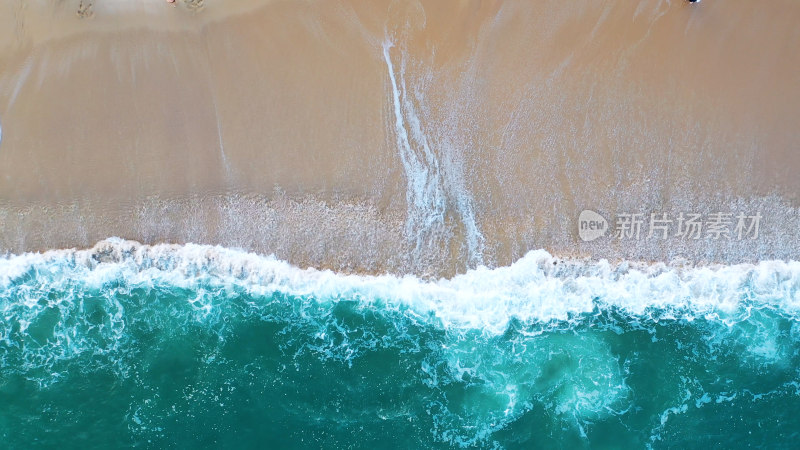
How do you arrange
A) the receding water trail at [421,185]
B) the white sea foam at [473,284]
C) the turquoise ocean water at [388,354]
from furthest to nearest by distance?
1. the receding water trail at [421,185]
2. the white sea foam at [473,284]
3. the turquoise ocean water at [388,354]

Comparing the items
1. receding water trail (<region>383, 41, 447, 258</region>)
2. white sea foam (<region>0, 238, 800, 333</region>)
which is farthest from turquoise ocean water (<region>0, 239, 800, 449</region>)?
receding water trail (<region>383, 41, 447, 258</region>)

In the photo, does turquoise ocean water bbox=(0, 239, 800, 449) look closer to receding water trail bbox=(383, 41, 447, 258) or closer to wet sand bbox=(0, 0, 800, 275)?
wet sand bbox=(0, 0, 800, 275)

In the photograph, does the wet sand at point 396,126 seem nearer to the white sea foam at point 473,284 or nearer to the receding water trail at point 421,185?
the receding water trail at point 421,185

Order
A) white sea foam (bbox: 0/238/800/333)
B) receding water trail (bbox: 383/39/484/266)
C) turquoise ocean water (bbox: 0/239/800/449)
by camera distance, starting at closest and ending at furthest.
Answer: turquoise ocean water (bbox: 0/239/800/449) → white sea foam (bbox: 0/238/800/333) → receding water trail (bbox: 383/39/484/266)

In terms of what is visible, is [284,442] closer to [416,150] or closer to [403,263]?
[403,263]

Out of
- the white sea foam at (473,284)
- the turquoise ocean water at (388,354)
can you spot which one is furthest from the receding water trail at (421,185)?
the turquoise ocean water at (388,354)

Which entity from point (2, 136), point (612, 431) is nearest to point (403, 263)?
point (612, 431)

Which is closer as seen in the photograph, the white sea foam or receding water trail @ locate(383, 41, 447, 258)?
the white sea foam
